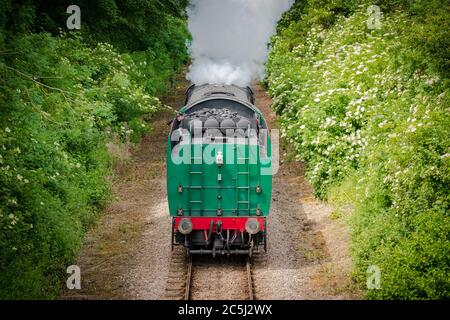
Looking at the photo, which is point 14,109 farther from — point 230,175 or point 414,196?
point 414,196

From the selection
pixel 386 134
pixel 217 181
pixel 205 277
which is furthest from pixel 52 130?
pixel 386 134

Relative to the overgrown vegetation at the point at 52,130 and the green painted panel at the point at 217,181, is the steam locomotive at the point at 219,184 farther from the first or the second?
the overgrown vegetation at the point at 52,130

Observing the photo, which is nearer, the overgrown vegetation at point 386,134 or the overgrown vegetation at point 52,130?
the overgrown vegetation at point 386,134

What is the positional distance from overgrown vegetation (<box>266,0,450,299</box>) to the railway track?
2.56 meters

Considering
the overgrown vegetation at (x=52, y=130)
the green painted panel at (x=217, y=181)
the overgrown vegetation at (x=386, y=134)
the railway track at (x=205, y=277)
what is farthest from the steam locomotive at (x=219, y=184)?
the overgrown vegetation at (x=52, y=130)

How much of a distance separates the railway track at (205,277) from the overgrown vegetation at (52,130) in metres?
2.52

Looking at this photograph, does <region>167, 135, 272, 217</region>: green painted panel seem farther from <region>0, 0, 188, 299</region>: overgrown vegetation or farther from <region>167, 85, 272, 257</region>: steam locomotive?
<region>0, 0, 188, 299</region>: overgrown vegetation

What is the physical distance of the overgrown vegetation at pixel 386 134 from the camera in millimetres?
12750

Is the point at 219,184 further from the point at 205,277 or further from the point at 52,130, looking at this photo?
the point at 52,130

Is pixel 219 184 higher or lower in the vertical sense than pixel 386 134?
lower

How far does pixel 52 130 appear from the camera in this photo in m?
17.8

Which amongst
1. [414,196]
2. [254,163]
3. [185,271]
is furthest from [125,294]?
[414,196]

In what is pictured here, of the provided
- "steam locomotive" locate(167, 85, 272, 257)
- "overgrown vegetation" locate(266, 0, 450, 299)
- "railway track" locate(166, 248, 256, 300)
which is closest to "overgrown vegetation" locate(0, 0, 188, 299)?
"railway track" locate(166, 248, 256, 300)

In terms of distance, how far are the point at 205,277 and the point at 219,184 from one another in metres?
2.19
